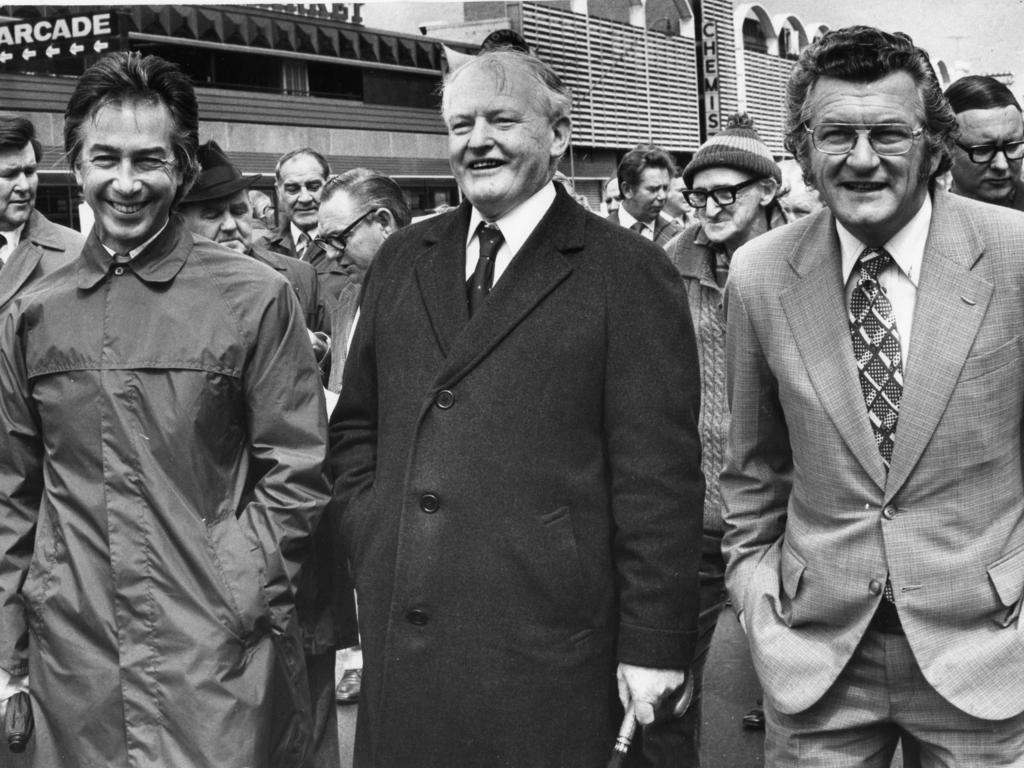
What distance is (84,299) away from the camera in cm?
304

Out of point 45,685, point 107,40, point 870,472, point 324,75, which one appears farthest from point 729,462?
point 324,75

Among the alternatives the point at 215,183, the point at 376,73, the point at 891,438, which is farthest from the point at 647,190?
the point at 376,73

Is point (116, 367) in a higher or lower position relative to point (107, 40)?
lower

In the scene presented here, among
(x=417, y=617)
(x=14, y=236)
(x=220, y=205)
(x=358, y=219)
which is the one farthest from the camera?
(x=14, y=236)

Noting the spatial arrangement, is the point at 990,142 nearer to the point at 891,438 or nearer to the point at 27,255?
the point at 891,438

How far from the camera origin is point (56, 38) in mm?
26250

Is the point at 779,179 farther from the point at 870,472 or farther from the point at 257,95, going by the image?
the point at 257,95

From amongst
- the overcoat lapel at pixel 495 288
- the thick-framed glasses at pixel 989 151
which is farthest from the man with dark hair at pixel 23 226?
the thick-framed glasses at pixel 989 151

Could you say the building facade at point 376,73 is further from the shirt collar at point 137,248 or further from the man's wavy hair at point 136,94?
the shirt collar at point 137,248

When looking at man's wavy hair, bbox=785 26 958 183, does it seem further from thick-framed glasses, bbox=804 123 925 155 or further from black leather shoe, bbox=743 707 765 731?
black leather shoe, bbox=743 707 765 731

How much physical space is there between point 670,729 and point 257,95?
31629mm

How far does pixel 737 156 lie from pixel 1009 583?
95.5 inches

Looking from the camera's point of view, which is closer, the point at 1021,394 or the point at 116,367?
the point at 1021,394

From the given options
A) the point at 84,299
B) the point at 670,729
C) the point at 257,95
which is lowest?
the point at 670,729
